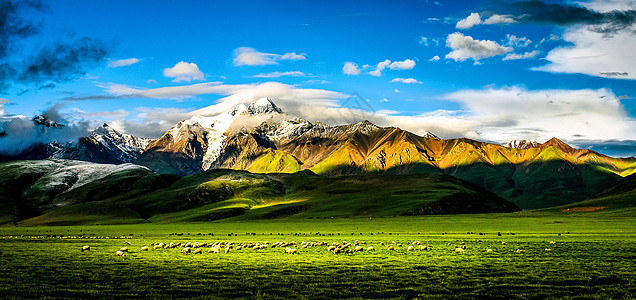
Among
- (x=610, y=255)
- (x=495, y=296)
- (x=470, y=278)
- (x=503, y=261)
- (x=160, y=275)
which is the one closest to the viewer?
(x=495, y=296)

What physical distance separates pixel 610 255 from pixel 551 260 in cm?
734

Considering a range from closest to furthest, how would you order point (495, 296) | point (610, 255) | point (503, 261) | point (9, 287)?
point (495, 296), point (9, 287), point (503, 261), point (610, 255)

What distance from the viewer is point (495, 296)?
21000 mm

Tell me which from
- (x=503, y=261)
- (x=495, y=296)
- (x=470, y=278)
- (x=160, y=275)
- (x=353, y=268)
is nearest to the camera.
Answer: (x=495, y=296)

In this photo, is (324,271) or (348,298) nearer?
(348,298)

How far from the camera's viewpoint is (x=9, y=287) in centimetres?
2345

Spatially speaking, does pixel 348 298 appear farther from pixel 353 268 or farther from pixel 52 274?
pixel 52 274

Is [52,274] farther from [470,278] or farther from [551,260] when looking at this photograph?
[551,260]

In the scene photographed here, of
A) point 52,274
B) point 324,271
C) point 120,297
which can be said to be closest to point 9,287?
point 52,274

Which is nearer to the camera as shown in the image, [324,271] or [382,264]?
[324,271]

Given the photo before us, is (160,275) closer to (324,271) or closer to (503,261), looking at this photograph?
(324,271)

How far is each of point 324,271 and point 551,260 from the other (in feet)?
62.1

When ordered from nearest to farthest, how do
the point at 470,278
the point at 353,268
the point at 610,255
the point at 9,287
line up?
the point at 9,287 → the point at 470,278 → the point at 353,268 → the point at 610,255

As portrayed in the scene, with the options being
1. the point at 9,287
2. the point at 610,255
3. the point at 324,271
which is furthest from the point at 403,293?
the point at 610,255
